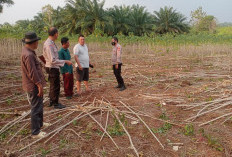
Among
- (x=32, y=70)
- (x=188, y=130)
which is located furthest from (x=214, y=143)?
(x=32, y=70)

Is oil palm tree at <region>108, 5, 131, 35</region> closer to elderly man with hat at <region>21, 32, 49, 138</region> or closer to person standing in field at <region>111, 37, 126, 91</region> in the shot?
person standing in field at <region>111, 37, 126, 91</region>

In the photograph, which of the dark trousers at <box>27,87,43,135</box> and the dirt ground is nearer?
the dirt ground

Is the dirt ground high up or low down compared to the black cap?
down

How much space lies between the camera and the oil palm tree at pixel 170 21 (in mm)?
31073

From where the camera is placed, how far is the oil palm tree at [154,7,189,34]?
3107cm

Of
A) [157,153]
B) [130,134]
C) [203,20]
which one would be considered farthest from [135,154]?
[203,20]

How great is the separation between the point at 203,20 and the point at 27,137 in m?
45.6

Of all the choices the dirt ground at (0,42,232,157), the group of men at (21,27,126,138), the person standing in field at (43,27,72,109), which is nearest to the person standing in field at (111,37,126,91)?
the group of men at (21,27,126,138)

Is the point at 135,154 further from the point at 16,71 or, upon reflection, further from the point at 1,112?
the point at 16,71

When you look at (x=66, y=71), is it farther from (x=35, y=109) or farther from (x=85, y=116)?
(x=35, y=109)

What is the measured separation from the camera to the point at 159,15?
105 ft

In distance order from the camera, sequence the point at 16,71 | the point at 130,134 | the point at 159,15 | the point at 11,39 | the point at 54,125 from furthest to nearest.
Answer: the point at 159,15, the point at 11,39, the point at 16,71, the point at 54,125, the point at 130,134

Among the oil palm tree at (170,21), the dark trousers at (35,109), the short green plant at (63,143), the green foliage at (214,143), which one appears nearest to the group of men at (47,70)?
the dark trousers at (35,109)

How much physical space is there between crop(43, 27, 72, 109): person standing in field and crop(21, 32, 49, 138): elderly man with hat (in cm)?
99
